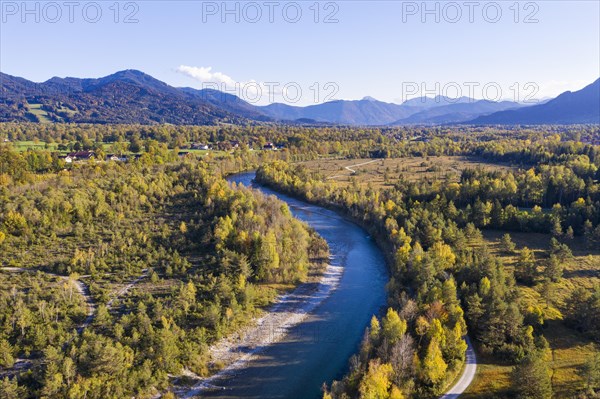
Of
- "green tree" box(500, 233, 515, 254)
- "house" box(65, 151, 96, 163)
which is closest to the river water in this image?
"green tree" box(500, 233, 515, 254)

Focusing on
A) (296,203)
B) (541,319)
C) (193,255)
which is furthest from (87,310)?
(296,203)

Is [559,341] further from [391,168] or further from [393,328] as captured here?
[391,168]

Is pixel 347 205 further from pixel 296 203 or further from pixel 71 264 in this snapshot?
pixel 71 264

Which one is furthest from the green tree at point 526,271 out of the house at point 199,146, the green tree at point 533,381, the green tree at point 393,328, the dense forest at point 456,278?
the house at point 199,146

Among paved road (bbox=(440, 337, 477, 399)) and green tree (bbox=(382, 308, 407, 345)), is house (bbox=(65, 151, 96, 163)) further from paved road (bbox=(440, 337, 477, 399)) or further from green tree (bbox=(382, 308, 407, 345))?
paved road (bbox=(440, 337, 477, 399))

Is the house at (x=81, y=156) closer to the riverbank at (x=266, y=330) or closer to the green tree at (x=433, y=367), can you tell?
the riverbank at (x=266, y=330)

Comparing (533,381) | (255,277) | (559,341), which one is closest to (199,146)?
(255,277)
